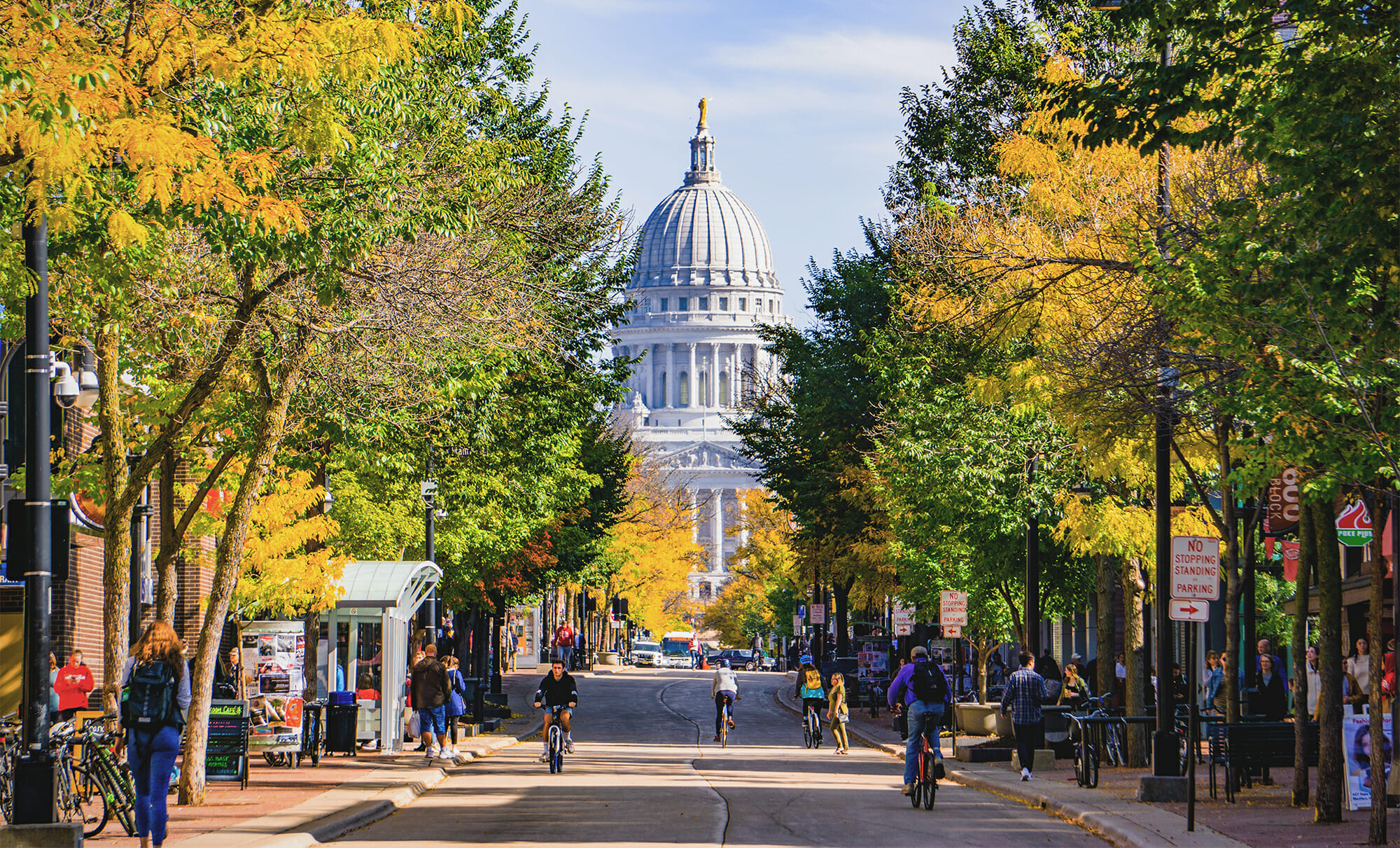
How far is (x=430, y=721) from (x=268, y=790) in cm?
545

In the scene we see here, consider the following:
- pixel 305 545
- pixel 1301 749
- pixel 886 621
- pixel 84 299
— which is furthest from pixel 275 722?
pixel 886 621

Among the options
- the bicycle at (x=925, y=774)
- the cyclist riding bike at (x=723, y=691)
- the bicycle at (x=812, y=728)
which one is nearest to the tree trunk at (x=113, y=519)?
the bicycle at (x=925, y=774)

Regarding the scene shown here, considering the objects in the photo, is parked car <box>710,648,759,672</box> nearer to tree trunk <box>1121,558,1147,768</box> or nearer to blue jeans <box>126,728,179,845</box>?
tree trunk <box>1121,558,1147,768</box>

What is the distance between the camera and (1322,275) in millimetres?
12461

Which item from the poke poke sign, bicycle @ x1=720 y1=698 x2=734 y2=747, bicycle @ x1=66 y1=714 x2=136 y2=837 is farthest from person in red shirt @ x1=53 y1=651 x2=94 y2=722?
the poke poke sign

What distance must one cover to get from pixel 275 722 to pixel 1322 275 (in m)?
17.0

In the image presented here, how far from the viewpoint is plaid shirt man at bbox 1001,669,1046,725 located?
2266 cm

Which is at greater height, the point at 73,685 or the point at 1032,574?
the point at 1032,574

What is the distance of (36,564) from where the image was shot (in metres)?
13.2

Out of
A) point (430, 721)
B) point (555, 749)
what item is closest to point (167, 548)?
point (555, 749)

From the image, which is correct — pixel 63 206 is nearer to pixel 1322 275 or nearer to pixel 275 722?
pixel 1322 275

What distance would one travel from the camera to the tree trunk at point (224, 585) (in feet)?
58.6

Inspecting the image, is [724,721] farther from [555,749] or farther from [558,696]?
[555,749]

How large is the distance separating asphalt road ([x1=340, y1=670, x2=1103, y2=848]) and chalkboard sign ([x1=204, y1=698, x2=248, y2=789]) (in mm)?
2082
